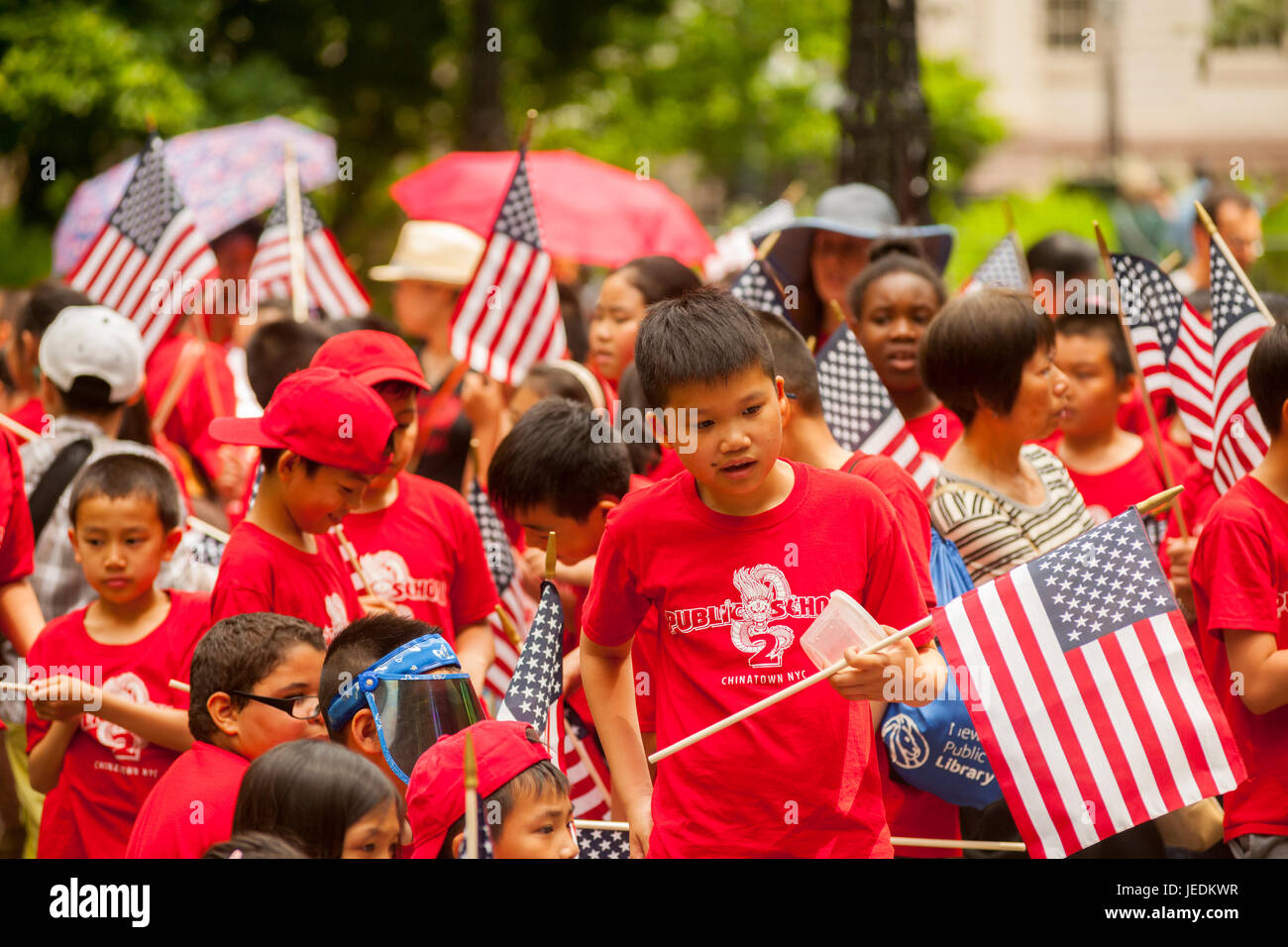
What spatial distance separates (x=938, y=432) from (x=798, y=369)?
152 cm

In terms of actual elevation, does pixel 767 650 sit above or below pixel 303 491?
below

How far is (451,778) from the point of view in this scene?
12.1 ft

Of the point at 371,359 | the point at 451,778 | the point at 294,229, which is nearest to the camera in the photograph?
the point at 451,778

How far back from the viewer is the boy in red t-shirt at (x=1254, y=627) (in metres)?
4.16

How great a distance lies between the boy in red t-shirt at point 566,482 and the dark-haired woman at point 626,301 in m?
1.56

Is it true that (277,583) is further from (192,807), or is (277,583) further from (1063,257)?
(1063,257)

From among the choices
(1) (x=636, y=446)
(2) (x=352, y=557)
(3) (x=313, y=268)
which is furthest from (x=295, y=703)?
(3) (x=313, y=268)

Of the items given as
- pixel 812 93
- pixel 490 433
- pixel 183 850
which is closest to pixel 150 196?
pixel 490 433

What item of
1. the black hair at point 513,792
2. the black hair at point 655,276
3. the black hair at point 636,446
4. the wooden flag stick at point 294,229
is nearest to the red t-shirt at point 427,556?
the black hair at point 636,446

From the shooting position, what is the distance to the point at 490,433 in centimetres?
698

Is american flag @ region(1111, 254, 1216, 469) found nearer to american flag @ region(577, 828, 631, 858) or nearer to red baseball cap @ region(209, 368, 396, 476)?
american flag @ region(577, 828, 631, 858)

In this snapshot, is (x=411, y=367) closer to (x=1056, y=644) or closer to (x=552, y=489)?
(x=552, y=489)

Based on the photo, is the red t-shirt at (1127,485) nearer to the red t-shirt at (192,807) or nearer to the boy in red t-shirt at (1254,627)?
the boy in red t-shirt at (1254,627)

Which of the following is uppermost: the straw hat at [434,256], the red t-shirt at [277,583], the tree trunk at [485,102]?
the tree trunk at [485,102]
